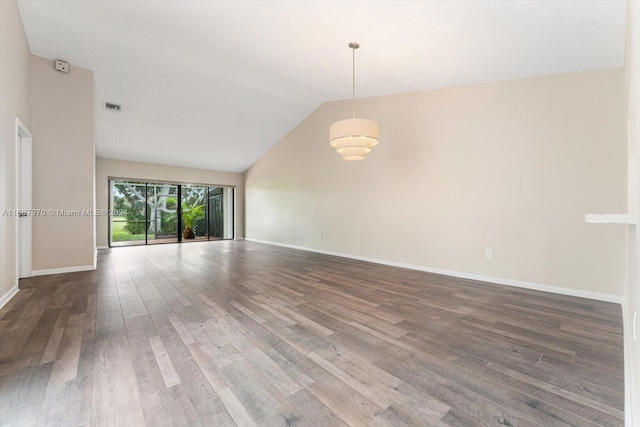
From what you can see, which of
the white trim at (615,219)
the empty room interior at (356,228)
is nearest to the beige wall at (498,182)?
the empty room interior at (356,228)

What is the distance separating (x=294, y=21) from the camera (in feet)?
10.1

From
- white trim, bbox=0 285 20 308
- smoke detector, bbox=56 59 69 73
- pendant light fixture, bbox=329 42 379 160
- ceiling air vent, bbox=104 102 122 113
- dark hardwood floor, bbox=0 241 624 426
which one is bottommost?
dark hardwood floor, bbox=0 241 624 426

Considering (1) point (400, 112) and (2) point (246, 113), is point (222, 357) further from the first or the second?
(2) point (246, 113)

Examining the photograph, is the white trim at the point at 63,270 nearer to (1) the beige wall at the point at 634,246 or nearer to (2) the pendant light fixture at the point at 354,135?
(2) the pendant light fixture at the point at 354,135

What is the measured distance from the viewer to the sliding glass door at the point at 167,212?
8.18m

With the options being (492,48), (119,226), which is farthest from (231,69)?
(119,226)

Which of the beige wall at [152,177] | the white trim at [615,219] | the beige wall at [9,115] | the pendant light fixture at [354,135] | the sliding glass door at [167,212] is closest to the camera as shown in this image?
the white trim at [615,219]

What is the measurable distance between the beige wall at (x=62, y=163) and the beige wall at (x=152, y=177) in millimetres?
3765

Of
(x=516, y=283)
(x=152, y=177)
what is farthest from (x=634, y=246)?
(x=152, y=177)

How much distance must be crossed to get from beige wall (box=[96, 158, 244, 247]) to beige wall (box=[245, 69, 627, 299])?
504cm

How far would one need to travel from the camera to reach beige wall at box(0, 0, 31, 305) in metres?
2.72

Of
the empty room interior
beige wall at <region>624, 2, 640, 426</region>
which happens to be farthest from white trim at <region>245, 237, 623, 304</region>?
beige wall at <region>624, 2, 640, 426</region>

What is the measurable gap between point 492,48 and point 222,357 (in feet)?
12.8

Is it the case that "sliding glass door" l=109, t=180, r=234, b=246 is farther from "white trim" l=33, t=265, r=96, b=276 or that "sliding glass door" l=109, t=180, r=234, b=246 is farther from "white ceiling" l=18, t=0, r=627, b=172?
"white trim" l=33, t=265, r=96, b=276
